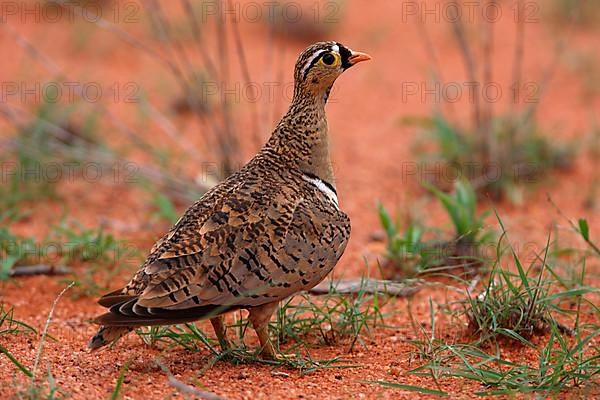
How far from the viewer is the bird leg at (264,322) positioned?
3.86 metres

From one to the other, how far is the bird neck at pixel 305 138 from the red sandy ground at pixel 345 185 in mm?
919

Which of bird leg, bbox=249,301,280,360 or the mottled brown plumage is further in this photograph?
bird leg, bbox=249,301,280,360

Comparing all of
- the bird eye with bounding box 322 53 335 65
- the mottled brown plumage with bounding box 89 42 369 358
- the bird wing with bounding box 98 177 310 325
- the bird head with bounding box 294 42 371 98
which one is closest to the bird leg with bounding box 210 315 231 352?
the mottled brown plumage with bounding box 89 42 369 358

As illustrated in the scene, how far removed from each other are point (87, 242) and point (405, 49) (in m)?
6.56

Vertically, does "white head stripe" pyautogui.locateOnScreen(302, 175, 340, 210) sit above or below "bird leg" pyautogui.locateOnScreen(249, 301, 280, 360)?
above

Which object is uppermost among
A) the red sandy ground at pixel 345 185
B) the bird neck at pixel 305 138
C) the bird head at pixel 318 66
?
the bird head at pixel 318 66

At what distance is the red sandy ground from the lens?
3785 millimetres

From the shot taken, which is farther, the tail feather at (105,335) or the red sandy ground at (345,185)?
the red sandy ground at (345,185)

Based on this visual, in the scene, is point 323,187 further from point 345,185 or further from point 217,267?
point 345,185

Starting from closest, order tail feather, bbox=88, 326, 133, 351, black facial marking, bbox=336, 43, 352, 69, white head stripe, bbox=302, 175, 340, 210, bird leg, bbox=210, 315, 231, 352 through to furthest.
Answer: tail feather, bbox=88, 326, 133, 351 < bird leg, bbox=210, 315, 231, 352 < white head stripe, bbox=302, 175, 340, 210 < black facial marking, bbox=336, 43, 352, 69

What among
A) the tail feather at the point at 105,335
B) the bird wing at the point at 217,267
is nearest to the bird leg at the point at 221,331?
the bird wing at the point at 217,267

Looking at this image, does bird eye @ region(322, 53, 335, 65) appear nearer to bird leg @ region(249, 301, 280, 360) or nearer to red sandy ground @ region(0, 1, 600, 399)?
bird leg @ region(249, 301, 280, 360)

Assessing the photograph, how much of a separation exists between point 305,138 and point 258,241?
73 cm

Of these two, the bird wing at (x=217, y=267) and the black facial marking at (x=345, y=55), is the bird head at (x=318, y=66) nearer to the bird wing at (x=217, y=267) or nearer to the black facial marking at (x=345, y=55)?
the black facial marking at (x=345, y=55)
